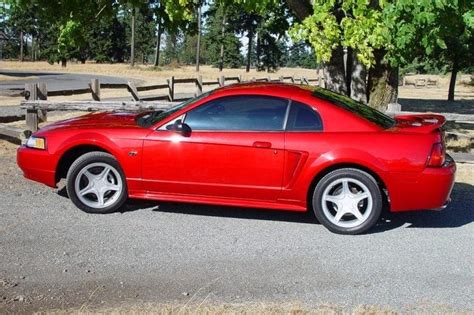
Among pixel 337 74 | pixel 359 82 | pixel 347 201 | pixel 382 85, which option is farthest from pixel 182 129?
pixel 382 85

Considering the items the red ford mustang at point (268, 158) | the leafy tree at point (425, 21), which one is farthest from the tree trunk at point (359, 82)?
the red ford mustang at point (268, 158)

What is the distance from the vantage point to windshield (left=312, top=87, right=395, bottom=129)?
18.9 ft

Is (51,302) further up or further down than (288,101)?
further down

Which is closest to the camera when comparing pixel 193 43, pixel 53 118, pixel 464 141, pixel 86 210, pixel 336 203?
pixel 336 203

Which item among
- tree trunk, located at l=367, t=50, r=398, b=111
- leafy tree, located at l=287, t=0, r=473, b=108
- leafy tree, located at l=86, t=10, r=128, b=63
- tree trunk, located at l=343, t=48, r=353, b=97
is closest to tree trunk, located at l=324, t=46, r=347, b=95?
tree trunk, located at l=343, t=48, r=353, b=97

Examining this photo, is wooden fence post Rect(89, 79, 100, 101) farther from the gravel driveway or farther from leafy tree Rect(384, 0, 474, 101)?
leafy tree Rect(384, 0, 474, 101)

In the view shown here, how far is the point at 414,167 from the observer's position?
5309 millimetres

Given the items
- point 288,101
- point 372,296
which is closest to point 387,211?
point 288,101

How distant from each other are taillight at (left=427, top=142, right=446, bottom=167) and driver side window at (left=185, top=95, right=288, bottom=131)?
151cm

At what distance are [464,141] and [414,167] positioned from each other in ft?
25.8

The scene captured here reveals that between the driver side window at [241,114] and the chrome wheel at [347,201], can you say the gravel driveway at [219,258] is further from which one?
Answer: the driver side window at [241,114]

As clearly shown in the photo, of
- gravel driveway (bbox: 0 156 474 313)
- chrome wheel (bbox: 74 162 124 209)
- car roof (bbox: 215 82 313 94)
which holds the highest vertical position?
car roof (bbox: 215 82 313 94)

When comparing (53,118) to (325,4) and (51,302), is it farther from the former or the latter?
(51,302)

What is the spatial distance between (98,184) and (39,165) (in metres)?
0.73
